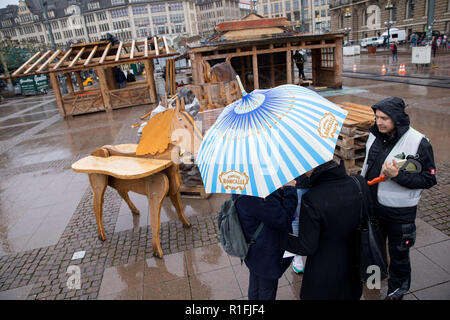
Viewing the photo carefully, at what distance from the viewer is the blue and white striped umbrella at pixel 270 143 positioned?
183 cm

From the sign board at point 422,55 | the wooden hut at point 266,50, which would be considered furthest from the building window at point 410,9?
the wooden hut at point 266,50

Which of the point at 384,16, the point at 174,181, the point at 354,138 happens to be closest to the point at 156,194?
the point at 174,181

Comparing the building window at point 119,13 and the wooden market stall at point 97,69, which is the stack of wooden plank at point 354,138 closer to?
the wooden market stall at point 97,69

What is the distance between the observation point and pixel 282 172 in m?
1.82

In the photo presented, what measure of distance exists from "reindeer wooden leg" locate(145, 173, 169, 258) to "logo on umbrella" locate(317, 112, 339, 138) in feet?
7.87

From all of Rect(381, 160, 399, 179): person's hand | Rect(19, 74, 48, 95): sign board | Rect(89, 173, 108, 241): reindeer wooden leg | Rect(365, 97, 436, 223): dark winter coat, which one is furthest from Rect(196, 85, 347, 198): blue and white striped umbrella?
Rect(19, 74, 48, 95): sign board

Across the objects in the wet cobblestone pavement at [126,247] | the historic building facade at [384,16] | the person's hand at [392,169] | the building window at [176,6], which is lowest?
the wet cobblestone pavement at [126,247]

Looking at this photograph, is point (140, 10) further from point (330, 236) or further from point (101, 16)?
point (330, 236)

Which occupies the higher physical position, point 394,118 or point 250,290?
point 394,118

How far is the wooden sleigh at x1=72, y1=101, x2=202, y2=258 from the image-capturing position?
12.6ft

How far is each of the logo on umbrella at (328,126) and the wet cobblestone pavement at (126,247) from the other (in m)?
1.92
